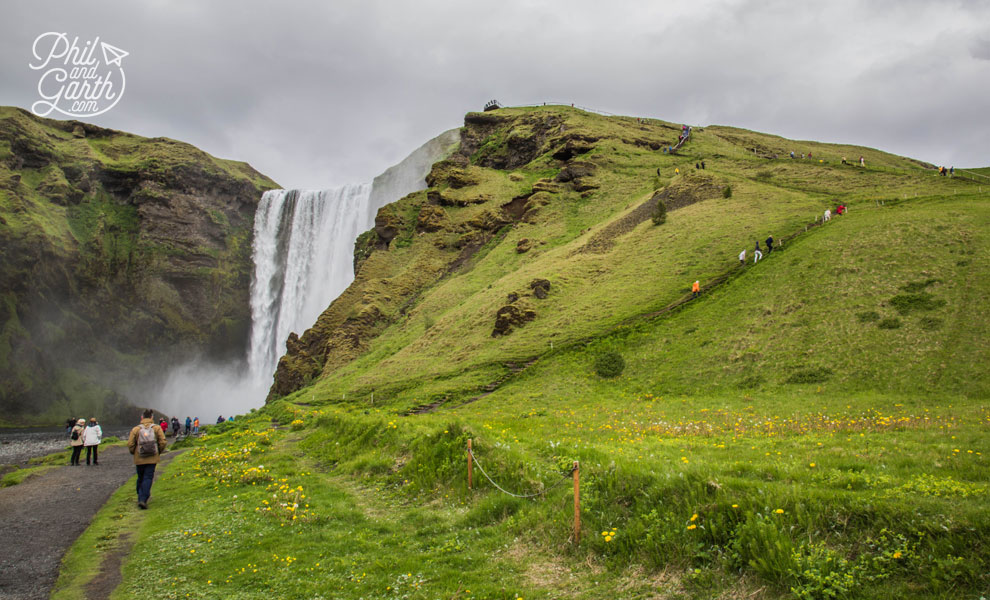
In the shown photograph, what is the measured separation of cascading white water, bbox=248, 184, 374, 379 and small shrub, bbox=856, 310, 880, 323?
73219 mm

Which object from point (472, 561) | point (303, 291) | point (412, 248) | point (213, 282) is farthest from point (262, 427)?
point (213, 282)

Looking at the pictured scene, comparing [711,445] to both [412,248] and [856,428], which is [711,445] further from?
[412,248]

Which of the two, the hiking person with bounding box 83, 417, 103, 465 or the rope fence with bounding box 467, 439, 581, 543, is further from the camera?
the hiking person with bounding box 83, 417, 103, 465

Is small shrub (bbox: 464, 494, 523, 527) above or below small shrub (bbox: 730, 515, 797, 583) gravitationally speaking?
below

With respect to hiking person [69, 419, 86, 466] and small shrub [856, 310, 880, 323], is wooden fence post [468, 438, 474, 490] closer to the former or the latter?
hiking person [69, 419, 86, 466]

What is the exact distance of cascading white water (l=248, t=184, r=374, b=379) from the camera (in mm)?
84625

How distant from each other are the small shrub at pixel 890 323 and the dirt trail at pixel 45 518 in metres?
30.7

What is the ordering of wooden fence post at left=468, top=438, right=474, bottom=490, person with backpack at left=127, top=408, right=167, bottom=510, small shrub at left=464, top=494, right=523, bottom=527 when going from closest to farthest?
small shrub at left=464, top=494, right=523, bottom=527, wooden fence post at left=468, top=438, right=474, bottom=490, person with backpack at left=127, top=408, right=167, bottom=510

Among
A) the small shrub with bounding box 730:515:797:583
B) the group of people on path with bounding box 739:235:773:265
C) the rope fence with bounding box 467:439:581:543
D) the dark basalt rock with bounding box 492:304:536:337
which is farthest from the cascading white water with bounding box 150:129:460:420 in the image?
the small shrub with bounding box 730:515:797:583

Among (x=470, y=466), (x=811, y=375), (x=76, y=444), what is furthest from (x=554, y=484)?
(x=76, y=444)

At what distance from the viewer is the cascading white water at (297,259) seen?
84.6 meters

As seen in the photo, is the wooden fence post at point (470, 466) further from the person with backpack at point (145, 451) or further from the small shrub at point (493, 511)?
the person with backpack at point (145, 451)

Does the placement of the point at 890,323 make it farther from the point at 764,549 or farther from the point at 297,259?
the point at 297,259

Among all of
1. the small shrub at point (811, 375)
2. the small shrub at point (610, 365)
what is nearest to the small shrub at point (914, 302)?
the small shrub at point (811, 375)
